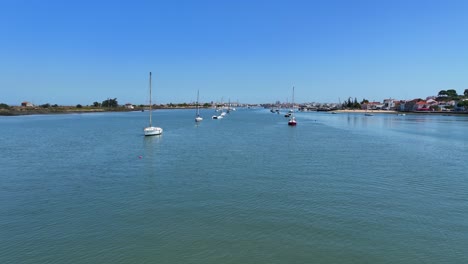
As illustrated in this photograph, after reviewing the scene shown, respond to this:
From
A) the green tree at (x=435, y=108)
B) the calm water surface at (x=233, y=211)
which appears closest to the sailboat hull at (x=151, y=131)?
the calm water surface at (x=233, y=211)

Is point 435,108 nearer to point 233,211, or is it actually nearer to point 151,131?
point 151,131

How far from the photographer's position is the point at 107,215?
14.6 meters

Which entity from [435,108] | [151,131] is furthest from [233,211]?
[435,108]

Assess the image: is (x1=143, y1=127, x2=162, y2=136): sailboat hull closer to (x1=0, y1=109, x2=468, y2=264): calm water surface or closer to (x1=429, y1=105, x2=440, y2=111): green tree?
(x1=0, y1=109, x2=468, y2=264): calm water surface

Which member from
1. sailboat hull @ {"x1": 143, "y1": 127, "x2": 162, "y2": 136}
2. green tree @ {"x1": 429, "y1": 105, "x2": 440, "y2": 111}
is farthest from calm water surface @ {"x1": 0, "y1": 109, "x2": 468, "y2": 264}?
green tree @ {"x1": 429, "y1": 105, "x2": 440, "y2": 111}

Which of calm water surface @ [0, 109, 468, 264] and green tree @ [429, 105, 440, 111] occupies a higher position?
green tree @ [429, 105, 440, 111]

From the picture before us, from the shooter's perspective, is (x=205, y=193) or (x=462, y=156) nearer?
(x=205, y=193)

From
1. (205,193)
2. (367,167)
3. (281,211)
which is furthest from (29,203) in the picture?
(367,167)

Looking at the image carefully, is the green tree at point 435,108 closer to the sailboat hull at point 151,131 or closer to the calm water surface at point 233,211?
the sailboat hull at point 151,131

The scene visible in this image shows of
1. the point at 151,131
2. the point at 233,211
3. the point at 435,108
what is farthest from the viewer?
the point at 435,108

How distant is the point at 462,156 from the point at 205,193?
26.8 m

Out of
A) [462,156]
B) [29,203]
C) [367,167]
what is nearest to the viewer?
[29,203]

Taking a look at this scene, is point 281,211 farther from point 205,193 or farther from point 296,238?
point 205,193

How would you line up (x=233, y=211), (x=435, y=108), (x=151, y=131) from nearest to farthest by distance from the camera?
1. (x=233, y=211)
2. (x=151, y=131)
3. (x=435, y=108)
